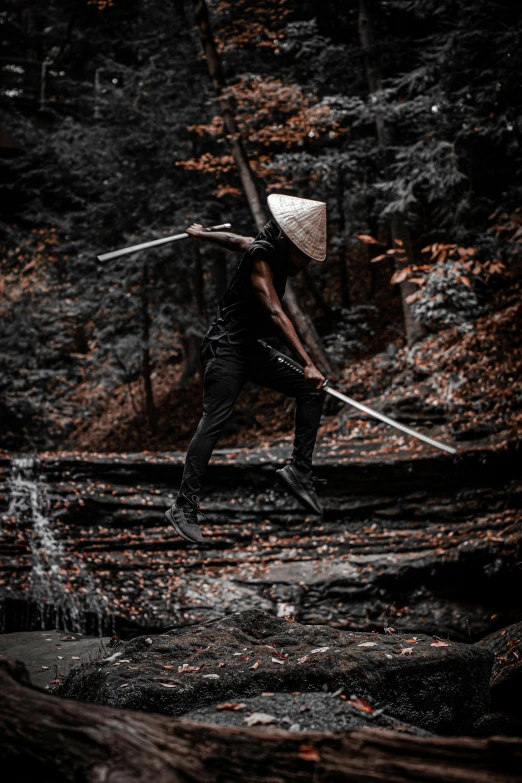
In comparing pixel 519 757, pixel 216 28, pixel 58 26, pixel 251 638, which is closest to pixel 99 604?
pixel 251 638

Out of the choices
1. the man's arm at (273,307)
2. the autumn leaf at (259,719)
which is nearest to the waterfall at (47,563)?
the man's arm at (273,307)

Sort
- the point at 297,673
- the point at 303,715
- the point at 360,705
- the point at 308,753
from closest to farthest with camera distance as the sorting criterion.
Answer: the point at 308,753 → the point at 303,715 → the point at 360,705 → the point at 297,673

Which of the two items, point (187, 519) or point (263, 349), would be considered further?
point (263, 349)

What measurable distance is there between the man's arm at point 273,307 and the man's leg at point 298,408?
9.8 inches

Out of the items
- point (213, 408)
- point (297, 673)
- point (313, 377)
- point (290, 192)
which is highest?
point (290, 192)

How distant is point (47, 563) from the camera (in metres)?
9.55

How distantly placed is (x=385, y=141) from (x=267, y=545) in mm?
8279

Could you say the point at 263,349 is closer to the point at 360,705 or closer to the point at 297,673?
the point at 297,673

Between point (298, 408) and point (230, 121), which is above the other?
point (230, 121)

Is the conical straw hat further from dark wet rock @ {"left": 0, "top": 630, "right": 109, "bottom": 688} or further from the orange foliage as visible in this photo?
the orange foliage

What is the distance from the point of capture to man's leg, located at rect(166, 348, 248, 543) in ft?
15.0

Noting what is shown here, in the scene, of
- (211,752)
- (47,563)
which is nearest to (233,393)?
(211,752)

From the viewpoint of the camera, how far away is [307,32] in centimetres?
1217

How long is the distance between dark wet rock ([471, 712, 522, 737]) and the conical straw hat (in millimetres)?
3597
